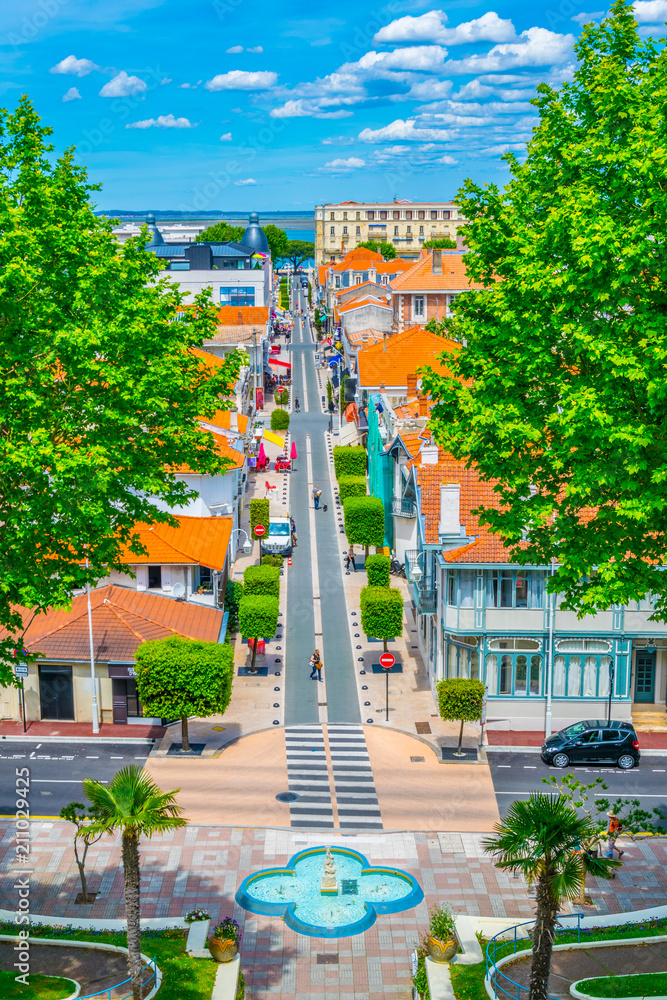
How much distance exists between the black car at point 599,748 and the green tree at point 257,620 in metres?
15.5

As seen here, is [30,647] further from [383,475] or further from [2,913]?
[383,475]

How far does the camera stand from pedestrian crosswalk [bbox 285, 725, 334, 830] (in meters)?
37.3

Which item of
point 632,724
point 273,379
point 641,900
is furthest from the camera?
point 273,379

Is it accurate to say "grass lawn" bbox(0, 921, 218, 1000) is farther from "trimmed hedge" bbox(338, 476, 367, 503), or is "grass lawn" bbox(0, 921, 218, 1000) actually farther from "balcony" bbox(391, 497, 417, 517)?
"trimmed hedge" bbox(338, 476, 367, 503)

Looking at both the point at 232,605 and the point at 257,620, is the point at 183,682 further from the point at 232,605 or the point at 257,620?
the point at 232,605

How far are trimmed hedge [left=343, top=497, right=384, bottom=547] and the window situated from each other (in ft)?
262

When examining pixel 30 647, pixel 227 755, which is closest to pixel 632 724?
pixel 227 755

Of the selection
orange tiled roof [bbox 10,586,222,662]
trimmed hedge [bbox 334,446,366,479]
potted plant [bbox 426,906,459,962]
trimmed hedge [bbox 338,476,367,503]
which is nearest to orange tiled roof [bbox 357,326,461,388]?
trimmed hedge [bbox 334,446,366,479]

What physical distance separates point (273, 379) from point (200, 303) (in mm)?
101060

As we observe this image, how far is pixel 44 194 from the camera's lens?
2453cm

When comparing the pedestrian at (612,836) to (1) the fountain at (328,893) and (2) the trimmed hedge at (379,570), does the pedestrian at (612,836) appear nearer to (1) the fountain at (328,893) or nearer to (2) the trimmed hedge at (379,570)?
(1) the fountain at (328,893)

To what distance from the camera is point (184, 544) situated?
52281 mm

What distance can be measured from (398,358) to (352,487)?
63.9 ft

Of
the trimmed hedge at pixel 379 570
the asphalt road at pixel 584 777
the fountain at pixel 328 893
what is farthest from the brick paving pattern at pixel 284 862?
the trimmed hedge at pixel 379 570
